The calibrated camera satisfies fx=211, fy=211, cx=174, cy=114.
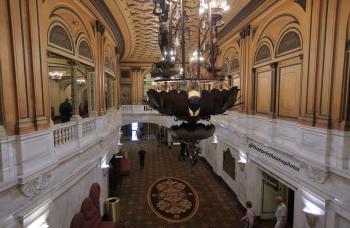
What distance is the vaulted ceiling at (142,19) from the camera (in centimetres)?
680

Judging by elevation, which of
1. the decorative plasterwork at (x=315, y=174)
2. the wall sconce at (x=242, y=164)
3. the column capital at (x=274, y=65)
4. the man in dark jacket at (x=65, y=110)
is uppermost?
the column capital at (x=274, y=65)

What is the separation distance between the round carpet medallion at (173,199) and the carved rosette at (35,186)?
16.4 ft

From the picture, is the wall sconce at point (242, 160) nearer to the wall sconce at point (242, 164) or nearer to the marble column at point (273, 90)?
the wall sconce at point (242, 164)

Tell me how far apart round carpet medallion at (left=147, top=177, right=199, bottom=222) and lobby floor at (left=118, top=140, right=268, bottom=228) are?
22cm

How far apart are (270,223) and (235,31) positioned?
23.1 ft

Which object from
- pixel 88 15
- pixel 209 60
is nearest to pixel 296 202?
pixel 209 60

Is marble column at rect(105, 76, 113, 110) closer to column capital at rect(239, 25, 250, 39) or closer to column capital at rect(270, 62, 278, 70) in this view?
column capital at rect(239, 25, 250, 39)

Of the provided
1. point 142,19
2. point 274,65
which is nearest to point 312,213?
point 274,65

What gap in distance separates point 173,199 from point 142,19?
745cm

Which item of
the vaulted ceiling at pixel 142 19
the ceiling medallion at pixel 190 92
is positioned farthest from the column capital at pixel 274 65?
the ceiling medallion at pixel 190 92

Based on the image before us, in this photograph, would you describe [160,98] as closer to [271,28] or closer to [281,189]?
[271,28]

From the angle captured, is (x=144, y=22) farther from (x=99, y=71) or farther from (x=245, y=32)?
(x=245, y=32)

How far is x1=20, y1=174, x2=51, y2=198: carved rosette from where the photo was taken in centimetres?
316

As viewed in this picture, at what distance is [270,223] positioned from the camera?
704 cm
